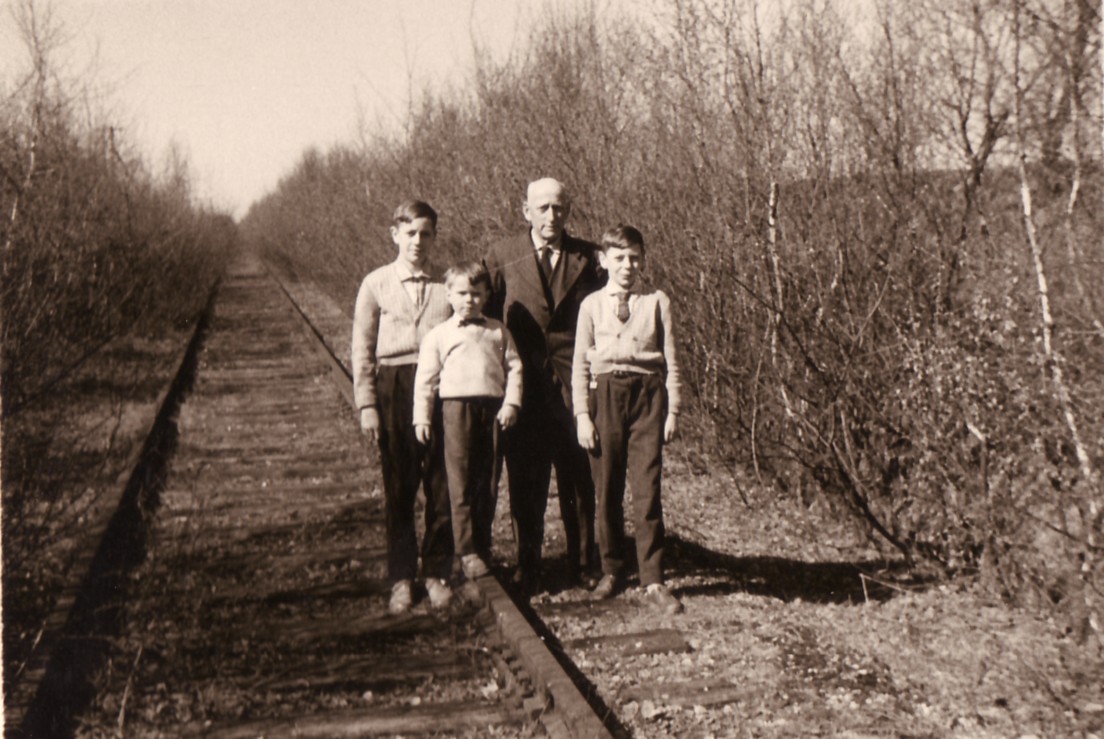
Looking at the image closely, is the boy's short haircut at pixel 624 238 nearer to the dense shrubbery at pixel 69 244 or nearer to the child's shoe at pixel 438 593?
the child's shoe at pixel 438 593

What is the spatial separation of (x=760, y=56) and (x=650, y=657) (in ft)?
11.3

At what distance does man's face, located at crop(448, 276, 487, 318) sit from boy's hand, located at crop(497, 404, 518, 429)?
46cm

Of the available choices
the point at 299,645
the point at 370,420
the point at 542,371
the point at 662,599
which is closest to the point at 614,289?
the point at 542,371

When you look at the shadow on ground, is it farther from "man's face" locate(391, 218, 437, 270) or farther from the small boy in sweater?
"man's face" locate(391, 218, 437, 270)

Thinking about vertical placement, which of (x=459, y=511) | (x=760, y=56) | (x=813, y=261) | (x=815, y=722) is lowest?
(x=815, y=722)

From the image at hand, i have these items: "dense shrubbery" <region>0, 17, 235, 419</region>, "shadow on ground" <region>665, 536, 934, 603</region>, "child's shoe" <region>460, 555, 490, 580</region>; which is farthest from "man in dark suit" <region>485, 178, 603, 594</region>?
"dense shrubbery" <region>0, 17, 235, 419</region>

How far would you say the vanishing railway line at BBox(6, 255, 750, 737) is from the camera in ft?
13.1

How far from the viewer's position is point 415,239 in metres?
5.05

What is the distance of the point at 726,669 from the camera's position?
4395 mm

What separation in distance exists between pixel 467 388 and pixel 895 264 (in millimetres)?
2373

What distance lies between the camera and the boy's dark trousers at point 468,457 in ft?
16.9

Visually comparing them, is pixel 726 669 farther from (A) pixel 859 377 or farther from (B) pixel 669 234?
(B) pixel 669 234

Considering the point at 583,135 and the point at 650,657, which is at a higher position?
the point at 583,135

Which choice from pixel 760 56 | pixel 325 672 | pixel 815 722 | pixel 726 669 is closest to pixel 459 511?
pixel 325 672
